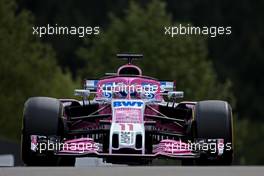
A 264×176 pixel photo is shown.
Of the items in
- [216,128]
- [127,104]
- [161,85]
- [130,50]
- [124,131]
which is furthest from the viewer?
[130,50]

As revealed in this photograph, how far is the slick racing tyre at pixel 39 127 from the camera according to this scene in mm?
20281

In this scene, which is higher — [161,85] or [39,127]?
[161,85]

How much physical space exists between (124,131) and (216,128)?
1273mm

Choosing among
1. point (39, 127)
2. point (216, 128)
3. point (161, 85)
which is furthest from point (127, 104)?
point (161, 85)

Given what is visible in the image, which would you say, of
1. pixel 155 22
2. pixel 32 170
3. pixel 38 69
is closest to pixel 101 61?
pixel 155 22

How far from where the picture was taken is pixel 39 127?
20.3m

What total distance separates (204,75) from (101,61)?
17.7ft

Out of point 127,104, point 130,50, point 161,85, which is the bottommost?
point 127,104

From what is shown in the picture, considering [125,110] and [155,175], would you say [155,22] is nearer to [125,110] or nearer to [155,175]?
[125,110]

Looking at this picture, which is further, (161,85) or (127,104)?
(161,85)

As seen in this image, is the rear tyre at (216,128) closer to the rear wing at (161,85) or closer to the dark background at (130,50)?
the rear wing at (161,85)

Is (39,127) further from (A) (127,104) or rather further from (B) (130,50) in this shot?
(B) (130,50)

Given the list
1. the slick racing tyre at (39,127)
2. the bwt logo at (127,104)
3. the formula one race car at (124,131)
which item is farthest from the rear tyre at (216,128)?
the slick racing tyre at (39,127)

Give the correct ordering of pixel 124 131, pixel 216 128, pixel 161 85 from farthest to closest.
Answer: pixel 161 85, pixel 216 128, pixel 124 131
